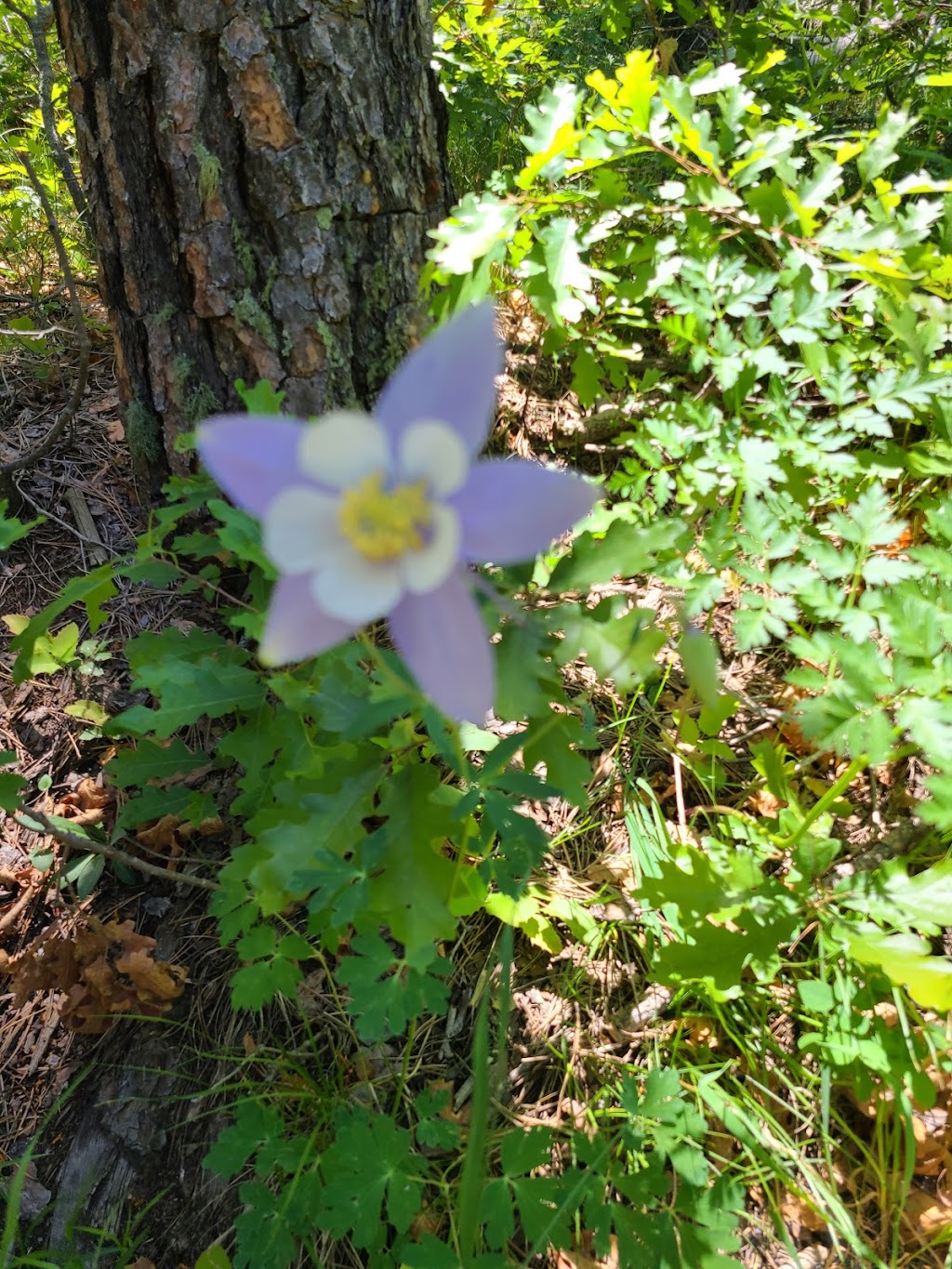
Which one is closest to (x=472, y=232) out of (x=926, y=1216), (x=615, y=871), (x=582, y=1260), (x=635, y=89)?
(x=635, y=89)

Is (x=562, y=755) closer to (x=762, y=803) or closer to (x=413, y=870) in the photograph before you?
(x=413, y=870)

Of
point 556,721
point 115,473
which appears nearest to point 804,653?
point 556,721

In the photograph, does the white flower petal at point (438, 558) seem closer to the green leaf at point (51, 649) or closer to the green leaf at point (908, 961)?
the green leaf at point (908, 961)

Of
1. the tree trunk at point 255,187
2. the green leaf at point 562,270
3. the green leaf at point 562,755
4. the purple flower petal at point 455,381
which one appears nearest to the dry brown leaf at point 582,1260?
the green leaf at point 562,755

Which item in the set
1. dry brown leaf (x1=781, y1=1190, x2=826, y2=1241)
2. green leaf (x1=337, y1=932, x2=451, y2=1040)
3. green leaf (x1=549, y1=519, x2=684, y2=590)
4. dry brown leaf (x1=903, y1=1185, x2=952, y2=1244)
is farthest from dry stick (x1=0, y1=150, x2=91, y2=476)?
dry brown leaf (x1=903, y1=1185, x2=952, y2=1244)

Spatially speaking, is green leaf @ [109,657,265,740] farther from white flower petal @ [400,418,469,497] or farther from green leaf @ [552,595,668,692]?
white flower petal @ [400,418,469,497]

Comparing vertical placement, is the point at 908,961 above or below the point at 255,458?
below
